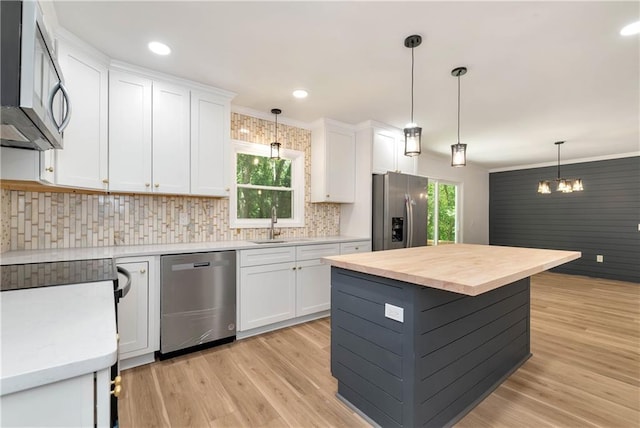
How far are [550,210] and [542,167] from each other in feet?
3.24

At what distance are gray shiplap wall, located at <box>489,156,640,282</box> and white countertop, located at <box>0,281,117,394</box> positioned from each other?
313 inches

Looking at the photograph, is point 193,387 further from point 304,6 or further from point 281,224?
point 304,6

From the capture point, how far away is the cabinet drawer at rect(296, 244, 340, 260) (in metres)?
3.22

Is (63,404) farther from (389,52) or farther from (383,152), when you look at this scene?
(383,152)

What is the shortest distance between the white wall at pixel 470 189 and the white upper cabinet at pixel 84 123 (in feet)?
17.2

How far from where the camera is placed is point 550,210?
6.47 meters

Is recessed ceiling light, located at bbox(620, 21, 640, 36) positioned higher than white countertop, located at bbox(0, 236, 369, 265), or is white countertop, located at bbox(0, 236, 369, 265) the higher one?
recessed ceiling light, located at bbox(620, 21, 640, 36)

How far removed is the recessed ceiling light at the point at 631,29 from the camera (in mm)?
1934

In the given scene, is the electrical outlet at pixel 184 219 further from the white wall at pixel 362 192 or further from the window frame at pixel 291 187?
the white wall at pixel 362 192

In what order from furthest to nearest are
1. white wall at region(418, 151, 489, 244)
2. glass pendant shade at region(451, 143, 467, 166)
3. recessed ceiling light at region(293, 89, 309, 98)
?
white wall at region(418, 151, 489, 244) < recessed ceiling light at region(293, 89, 309, 98) < glass pendant shade at region(451, 143, 467, 166)

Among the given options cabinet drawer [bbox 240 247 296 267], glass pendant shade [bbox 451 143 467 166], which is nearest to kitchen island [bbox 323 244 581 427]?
glass pendant shade [bbox 451 143 467 166]

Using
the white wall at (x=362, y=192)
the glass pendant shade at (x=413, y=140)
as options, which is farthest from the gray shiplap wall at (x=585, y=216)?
the glass pendant shade at (x=413, y=140)

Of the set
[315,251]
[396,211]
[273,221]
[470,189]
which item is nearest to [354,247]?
[315,251]

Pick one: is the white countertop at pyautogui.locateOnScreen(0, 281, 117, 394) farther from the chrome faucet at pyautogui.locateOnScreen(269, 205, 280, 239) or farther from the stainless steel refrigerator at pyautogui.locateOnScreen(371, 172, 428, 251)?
the stainless steel refrigerator at pyautogui.locateOnScreen(371, 172, 428, 251)
